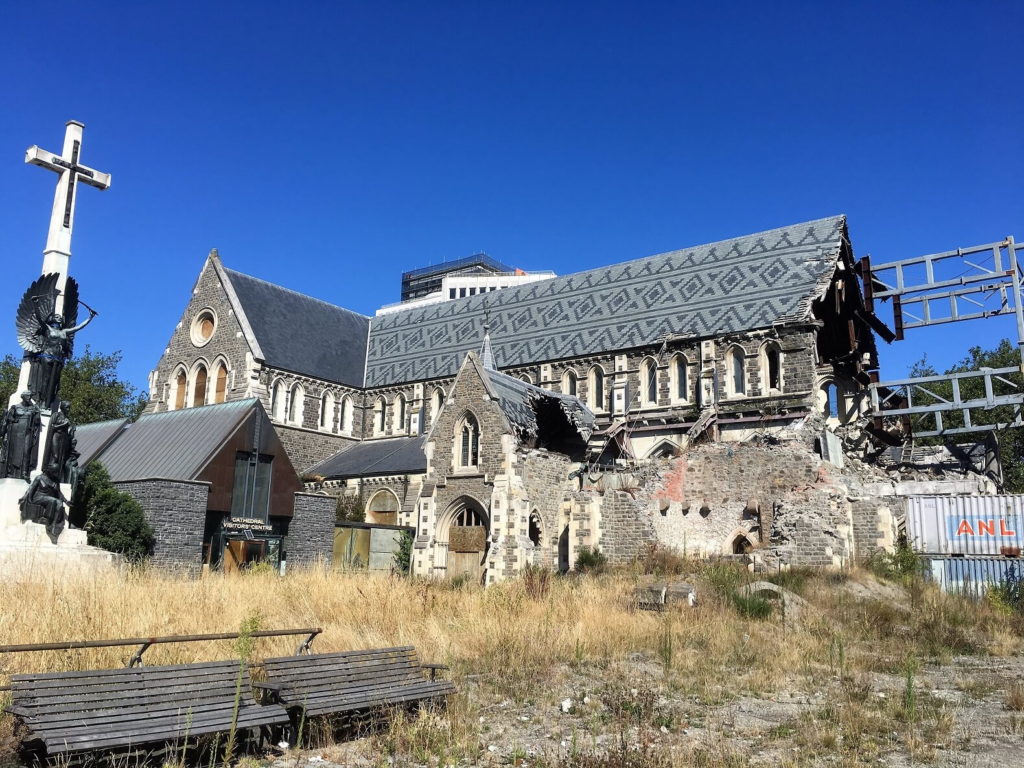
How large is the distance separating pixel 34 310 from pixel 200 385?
76.7 feet

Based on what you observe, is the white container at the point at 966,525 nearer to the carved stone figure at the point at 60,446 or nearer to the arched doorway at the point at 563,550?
the arched doorway at the point at 563,550

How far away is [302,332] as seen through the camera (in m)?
39.4

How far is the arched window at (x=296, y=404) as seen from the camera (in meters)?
36.7

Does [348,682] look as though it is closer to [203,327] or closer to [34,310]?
[34,310]

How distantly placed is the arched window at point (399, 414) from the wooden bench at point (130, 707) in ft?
103

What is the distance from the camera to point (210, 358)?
3669 cm

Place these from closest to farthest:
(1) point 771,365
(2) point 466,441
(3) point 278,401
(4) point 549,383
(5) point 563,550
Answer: (5) point 563,550, (2) point 466,441, (1) point 771,365, (4) point 549,383, (3) point 278,401

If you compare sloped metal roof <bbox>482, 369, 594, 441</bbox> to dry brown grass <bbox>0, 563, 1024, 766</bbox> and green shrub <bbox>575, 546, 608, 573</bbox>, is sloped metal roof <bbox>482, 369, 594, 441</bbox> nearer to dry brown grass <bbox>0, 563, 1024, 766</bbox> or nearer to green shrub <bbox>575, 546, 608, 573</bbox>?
green shrub <bbox>575, 546, 608, 573</bbox>

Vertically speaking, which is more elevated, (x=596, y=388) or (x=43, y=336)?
(x=596, y=388)

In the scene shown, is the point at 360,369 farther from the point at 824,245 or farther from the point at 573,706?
the point at 573,706

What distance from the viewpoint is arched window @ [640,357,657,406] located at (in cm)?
3147

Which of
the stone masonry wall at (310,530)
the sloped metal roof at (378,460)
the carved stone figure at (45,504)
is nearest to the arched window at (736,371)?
the sloped metal roof at (378,460)

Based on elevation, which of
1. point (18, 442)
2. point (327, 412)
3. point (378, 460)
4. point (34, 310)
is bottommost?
point (18, 442)

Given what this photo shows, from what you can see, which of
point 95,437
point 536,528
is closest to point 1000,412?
point 536,528
